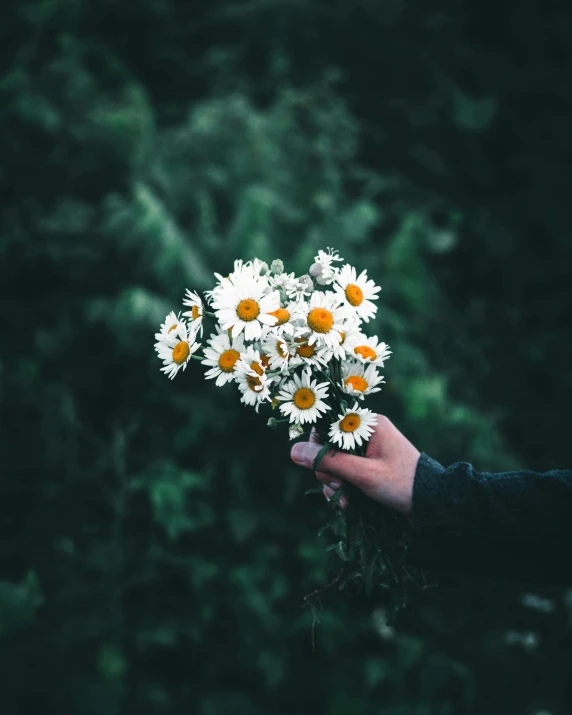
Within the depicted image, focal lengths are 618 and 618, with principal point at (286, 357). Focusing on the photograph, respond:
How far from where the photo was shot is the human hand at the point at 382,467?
141cm

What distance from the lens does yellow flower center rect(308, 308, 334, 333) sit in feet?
4.27

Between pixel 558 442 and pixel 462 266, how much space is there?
67.6 inches

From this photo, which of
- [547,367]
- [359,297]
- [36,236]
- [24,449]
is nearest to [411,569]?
[359,297]

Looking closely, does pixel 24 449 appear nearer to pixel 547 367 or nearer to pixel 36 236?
pixel 36 236

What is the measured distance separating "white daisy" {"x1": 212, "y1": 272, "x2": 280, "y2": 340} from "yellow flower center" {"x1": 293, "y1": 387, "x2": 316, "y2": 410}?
0.16 meters

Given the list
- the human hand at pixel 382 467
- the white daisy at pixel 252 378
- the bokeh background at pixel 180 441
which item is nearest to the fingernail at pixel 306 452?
the human hand at pixel 382 467

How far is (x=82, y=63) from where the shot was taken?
4285 mm

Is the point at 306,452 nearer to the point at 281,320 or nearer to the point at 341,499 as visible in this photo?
the point at 341,499

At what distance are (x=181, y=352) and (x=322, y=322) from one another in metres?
0.32

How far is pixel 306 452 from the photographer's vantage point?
1.48 meters

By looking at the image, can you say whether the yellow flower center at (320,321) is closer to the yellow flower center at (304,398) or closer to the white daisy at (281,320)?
the white daisy at (281,320)

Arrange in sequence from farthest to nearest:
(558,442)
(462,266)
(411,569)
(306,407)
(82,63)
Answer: (462,266) → (558,442) → (82,63) → (411,569) → (306,407)

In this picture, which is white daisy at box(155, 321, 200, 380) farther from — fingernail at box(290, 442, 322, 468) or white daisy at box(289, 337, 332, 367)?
fingernail at box(290, 442, 322, 468)

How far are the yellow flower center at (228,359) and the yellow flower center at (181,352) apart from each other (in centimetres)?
7
